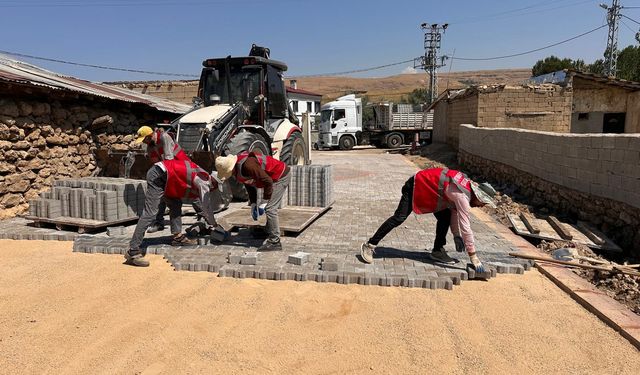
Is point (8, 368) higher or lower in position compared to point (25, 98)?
lower

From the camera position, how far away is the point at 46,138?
27.2 ft

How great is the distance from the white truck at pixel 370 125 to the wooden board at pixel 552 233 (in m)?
19.8

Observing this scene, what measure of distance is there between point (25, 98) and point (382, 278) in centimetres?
726

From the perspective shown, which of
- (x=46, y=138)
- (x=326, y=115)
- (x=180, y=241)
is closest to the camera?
(x=180, y=241)

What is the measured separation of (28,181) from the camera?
7910 millimetres

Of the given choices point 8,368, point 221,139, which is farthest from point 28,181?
point 8,368

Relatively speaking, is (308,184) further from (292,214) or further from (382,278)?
(382,278)

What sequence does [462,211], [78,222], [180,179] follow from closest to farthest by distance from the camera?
[462,211] → [180,179] → [78,222]

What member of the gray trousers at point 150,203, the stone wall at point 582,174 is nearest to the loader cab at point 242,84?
the gray trousers at point 150,203

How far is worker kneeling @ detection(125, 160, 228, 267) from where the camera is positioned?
205 inches

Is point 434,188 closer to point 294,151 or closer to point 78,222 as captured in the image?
point 78,222

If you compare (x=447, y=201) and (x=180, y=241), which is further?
(x=180, y=241)

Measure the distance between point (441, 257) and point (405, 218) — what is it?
0.72 metres

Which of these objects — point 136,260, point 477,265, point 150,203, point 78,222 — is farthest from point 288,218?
point 78,222
